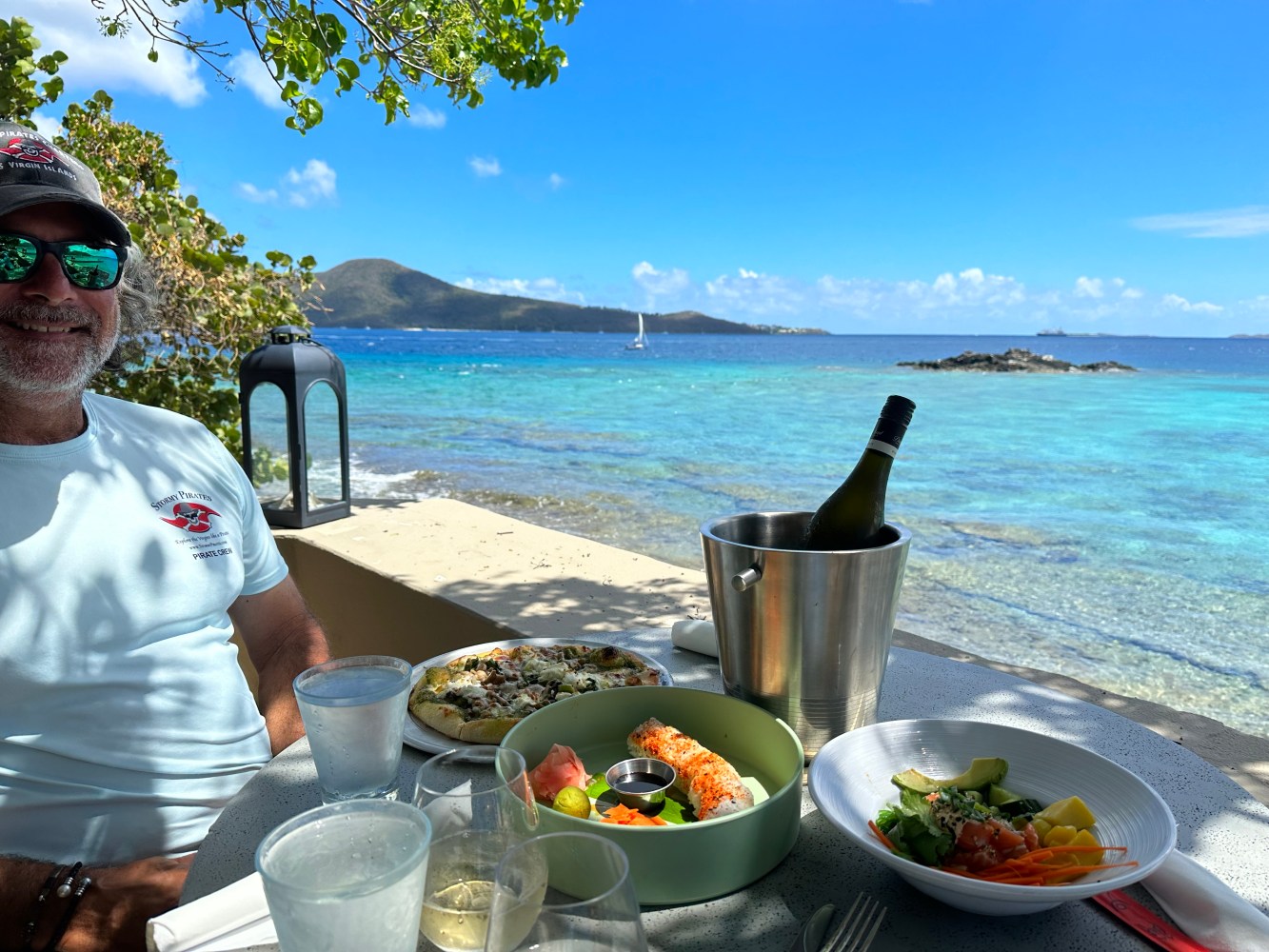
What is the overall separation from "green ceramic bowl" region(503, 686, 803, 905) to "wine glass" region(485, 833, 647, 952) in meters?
0.23

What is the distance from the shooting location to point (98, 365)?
202 centimetres

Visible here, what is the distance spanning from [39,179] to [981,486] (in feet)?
45.7

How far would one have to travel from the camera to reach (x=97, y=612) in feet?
5.54

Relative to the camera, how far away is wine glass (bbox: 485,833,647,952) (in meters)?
0.63

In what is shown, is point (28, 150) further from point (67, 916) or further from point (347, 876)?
point (347, 876)

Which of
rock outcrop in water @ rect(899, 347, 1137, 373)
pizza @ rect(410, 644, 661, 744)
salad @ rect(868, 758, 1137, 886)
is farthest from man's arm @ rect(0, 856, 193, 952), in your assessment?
→ rock outcrop in water @ rect(899, 347, 1137, 373)

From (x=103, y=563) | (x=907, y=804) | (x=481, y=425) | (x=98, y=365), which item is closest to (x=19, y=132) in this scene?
(x=98, y=365)

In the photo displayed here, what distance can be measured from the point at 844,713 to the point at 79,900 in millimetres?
1341

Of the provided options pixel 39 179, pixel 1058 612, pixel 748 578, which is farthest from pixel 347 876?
pixel 1058 612

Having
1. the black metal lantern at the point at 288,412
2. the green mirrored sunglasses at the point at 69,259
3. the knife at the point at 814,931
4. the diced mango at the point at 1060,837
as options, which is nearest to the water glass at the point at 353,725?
the knife at the point at 814,931

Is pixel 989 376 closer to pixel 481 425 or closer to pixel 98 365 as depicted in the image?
pixel 481 425

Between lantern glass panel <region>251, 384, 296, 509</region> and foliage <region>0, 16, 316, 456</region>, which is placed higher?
foliage <region>0, 16, 316, 456</region>

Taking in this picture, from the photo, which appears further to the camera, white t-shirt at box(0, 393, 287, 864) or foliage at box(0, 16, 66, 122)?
foliage at box(0, 16, 66, 122)

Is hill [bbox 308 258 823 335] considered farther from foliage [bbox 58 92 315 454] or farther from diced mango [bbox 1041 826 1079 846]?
diced mango [bbox 1041 826 1079 846]
